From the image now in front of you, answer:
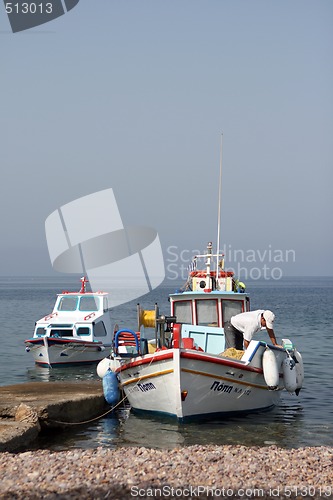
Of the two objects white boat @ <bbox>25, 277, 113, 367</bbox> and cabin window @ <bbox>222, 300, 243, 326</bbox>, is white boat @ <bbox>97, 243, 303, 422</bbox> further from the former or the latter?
white boat @ <bbox>25, 277, 113, 367</bbox>

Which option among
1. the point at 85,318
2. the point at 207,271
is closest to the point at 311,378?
the point at 207,271

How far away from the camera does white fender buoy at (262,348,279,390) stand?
1591 centimetres

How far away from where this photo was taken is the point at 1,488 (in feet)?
26.7

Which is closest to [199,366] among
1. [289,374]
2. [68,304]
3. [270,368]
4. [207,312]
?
[270,368]

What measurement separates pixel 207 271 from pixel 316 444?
716 cm

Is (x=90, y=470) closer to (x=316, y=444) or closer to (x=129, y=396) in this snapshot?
(x=316, y=444)

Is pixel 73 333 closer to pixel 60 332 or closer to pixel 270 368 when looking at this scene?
pixel 60 332

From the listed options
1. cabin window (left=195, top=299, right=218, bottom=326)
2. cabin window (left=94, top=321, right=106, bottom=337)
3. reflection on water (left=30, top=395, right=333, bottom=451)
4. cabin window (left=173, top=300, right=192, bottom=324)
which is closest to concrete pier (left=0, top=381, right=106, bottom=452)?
reflection on water (left=30, top=395, right=333, bottom=451)

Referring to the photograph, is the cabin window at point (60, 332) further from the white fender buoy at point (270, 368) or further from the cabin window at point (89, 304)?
the white fender buoy at point (270, 368)

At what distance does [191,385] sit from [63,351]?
1263 cm

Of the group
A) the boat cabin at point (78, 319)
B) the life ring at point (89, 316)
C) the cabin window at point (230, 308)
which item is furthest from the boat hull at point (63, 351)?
the cabin window at point (230, 308)

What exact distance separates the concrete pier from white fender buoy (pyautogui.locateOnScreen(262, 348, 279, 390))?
13.3 feet

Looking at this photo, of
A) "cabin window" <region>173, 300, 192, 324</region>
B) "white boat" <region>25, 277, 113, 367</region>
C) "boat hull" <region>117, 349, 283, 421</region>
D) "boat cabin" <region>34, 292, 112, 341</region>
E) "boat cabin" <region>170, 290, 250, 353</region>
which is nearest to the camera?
"boat hull" <region>117, 349, 283, 421</region>

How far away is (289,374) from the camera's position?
16.7 m
